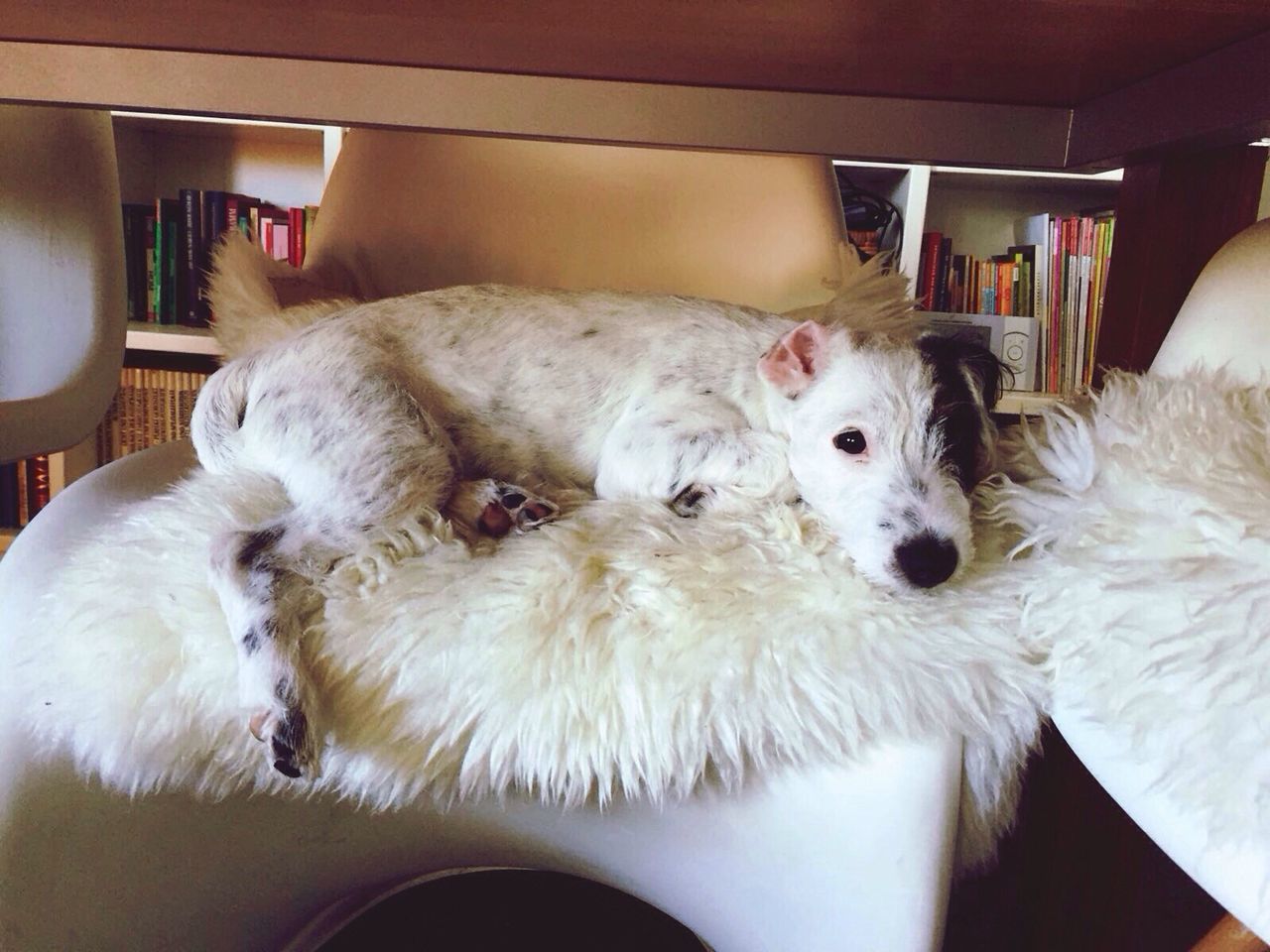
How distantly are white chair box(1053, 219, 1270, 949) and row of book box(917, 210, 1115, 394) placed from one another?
52.3 inches

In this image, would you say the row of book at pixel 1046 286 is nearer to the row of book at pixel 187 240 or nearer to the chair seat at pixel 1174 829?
the row of book at pixel 187 240

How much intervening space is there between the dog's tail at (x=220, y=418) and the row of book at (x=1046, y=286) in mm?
1672

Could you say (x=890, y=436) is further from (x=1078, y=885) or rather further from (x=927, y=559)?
(x=1078, y=885)

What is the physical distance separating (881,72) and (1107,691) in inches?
23.9

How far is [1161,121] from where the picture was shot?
84cm

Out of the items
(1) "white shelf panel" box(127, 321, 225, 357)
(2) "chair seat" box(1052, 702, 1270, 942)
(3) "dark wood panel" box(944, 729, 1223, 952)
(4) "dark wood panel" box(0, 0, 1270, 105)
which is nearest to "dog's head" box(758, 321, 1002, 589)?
(2) "chair seat" box(1052, 702, 1270, 942)

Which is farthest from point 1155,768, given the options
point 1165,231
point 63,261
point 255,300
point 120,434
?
point 120,434

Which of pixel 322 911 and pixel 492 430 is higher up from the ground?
pixel 492 430

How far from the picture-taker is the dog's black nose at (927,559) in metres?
0.61

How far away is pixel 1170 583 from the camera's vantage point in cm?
51

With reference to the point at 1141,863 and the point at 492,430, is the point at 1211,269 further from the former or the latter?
the point at 492,430

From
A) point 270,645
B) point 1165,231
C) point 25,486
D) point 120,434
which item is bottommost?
point 25,486

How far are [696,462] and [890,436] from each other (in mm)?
166

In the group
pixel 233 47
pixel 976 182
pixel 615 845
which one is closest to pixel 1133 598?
pixel 615 845
